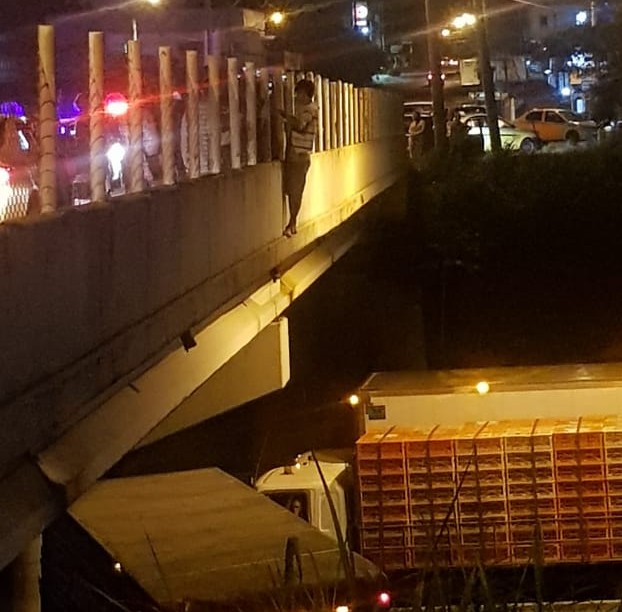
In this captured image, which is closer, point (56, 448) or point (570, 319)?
point (56, 448)

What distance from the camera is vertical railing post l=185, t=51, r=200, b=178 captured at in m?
13.6

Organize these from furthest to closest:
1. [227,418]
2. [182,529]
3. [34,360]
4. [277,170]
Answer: [227,418] → [277,170] → [182,529] → [34,360]

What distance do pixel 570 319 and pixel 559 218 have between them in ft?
10.5

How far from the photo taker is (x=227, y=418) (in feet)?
81.6

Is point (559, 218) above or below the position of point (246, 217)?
below

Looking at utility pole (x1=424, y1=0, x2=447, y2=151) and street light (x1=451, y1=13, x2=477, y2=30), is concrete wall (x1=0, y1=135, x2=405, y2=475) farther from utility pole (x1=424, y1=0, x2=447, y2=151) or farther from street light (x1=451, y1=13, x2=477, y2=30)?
street light (x1=451, y1=13, x2=477, y2=30)

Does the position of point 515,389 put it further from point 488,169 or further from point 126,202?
point 488,169

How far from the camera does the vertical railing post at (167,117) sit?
12.6 meters

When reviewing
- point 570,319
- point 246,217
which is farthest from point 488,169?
point 246,217

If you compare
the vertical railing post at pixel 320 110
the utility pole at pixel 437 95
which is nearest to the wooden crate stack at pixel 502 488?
the vertical railing post at pixel 320 110

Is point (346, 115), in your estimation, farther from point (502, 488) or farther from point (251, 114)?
point (502, 488)

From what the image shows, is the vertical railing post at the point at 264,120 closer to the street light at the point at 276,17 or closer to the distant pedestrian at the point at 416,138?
the distant pedestrian at the point at 416,138

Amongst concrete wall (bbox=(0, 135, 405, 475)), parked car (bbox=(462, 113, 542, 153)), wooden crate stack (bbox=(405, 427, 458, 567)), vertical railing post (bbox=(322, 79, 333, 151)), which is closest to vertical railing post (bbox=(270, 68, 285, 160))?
concrete wall (bbox=(0, 135, 405, 475))

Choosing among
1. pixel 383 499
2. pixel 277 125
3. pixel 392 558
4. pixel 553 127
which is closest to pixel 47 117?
pixel 277 125
